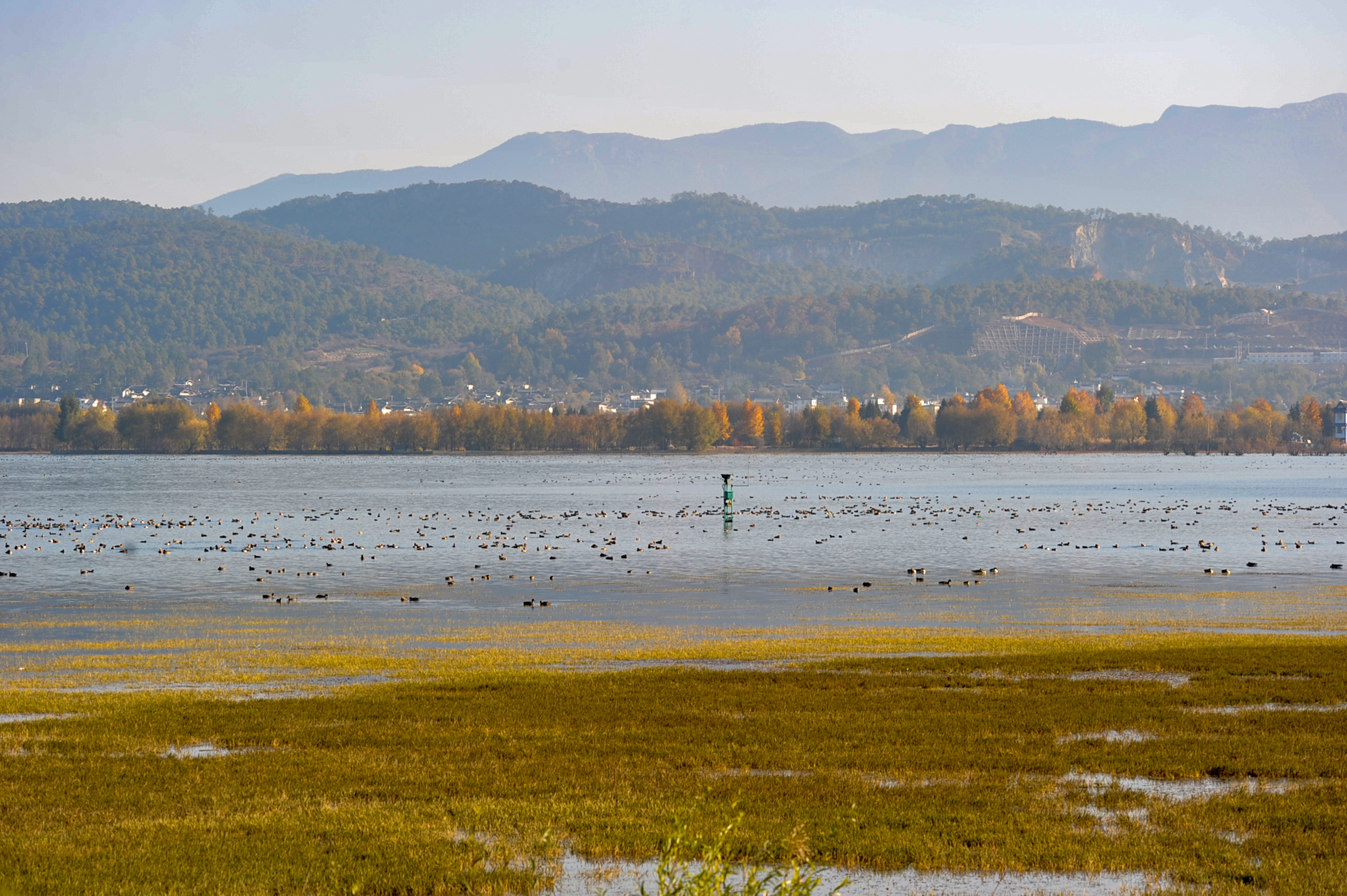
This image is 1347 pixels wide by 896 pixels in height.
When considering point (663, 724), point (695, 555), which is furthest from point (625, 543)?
point (663, 724)

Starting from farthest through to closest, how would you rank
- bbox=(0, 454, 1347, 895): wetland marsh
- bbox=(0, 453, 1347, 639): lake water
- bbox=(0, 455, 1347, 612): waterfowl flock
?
bbox=(0, 455, 1347, 612): waterfowl flock < bbox=(0, 453, 1347, 639): lake water < bbox=(0, 454, 1347, 895): wetland marsh

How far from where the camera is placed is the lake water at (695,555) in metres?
42.7

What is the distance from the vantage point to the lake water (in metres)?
42.7

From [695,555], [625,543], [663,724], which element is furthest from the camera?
[625,543]

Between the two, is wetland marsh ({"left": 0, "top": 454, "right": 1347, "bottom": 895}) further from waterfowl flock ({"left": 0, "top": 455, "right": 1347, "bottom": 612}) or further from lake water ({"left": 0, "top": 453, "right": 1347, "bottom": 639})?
waterfowl flock ({"left": 0, "top": 455, "right": 1347, "bottom": 612})

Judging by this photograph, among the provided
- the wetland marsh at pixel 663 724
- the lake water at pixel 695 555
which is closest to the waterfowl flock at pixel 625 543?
the lake water at pixel 695 555

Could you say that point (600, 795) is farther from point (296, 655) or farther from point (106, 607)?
point (106, 607)

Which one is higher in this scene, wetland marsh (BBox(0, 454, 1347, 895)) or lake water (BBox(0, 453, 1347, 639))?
wetland marsh (BBox(0, 454, 1347, 895))

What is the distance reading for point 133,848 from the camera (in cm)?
1395

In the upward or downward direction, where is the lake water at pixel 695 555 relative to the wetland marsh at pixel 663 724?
A: downward

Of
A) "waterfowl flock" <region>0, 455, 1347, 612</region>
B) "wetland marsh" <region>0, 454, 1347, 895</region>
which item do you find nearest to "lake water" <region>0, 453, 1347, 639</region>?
"waterfowl flock" <region>0, 455, 1347, 612</region>

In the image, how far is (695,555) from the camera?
64.2m

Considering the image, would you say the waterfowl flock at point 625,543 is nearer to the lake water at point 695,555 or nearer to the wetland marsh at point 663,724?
the lake water at point 695,555

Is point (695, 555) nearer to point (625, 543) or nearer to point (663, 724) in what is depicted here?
point (625, 543)
